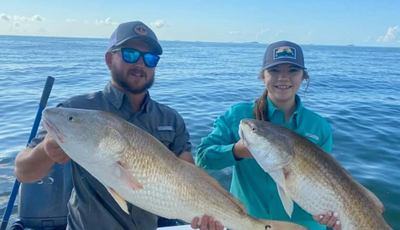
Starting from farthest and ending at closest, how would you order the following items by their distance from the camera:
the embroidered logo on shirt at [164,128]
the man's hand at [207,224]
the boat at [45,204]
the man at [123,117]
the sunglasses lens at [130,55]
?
the boat at [45,204]
the embroidered logo on shirt at [164,128]
the sunglasses lens at [130,55]
the man at [123,117]
the man's hand at [207,224]

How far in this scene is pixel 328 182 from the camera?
9.26 ft

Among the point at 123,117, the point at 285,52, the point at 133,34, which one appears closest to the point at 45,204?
the point at 123,117

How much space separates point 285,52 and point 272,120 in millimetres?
680

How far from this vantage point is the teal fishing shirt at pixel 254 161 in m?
3.44

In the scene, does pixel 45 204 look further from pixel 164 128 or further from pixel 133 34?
pixel 133 34

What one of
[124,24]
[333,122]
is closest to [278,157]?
[124,24]

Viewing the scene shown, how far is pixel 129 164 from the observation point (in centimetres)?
244

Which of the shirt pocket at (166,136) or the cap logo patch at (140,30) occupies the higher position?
the cap logo patch at (140,30)

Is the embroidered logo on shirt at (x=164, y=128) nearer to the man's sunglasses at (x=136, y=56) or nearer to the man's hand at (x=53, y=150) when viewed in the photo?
the man's sunglasses at (x=136, y=56)

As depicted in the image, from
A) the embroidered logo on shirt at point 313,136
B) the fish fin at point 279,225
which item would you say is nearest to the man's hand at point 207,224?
the fish fin at point 279,225

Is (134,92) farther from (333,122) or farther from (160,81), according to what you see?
(160,81)

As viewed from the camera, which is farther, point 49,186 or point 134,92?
point 49,186

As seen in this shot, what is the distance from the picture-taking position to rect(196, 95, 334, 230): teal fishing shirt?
3439 millimetres

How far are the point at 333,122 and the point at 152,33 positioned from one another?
9578 mm
